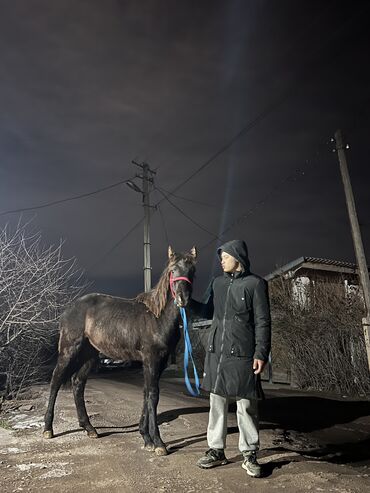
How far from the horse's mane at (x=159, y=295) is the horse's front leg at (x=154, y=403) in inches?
26.3

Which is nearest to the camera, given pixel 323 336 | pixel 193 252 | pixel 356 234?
pixel 193 252

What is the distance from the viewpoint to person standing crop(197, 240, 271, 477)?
3461mm

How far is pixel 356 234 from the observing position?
32.8ft

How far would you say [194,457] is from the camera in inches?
156

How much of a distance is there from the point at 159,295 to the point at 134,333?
63 cm

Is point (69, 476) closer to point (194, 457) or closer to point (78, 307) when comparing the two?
point (194, 457)

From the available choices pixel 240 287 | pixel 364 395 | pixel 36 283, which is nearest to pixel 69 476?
pixel 240 287

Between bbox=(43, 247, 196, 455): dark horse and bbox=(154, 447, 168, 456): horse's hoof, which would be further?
bbox=(43, 247, 196, 455): dark horse

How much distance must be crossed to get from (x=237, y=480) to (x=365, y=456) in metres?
2.59

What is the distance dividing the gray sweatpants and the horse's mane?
145 cm

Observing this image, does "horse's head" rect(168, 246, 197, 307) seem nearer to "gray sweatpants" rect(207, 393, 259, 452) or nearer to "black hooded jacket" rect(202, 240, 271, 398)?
"black hooded jacket" rect(202, 240, 271, 398)

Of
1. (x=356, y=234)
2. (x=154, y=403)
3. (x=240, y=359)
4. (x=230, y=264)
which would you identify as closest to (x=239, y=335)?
(x=240, y=359)

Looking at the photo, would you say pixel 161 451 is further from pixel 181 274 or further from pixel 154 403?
pixel 181 274

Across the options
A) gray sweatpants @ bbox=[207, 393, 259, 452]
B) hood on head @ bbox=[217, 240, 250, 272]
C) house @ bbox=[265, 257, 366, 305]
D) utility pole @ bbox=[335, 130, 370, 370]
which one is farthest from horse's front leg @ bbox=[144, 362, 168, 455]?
house @ bbox=[265, 257, 366, 305]
